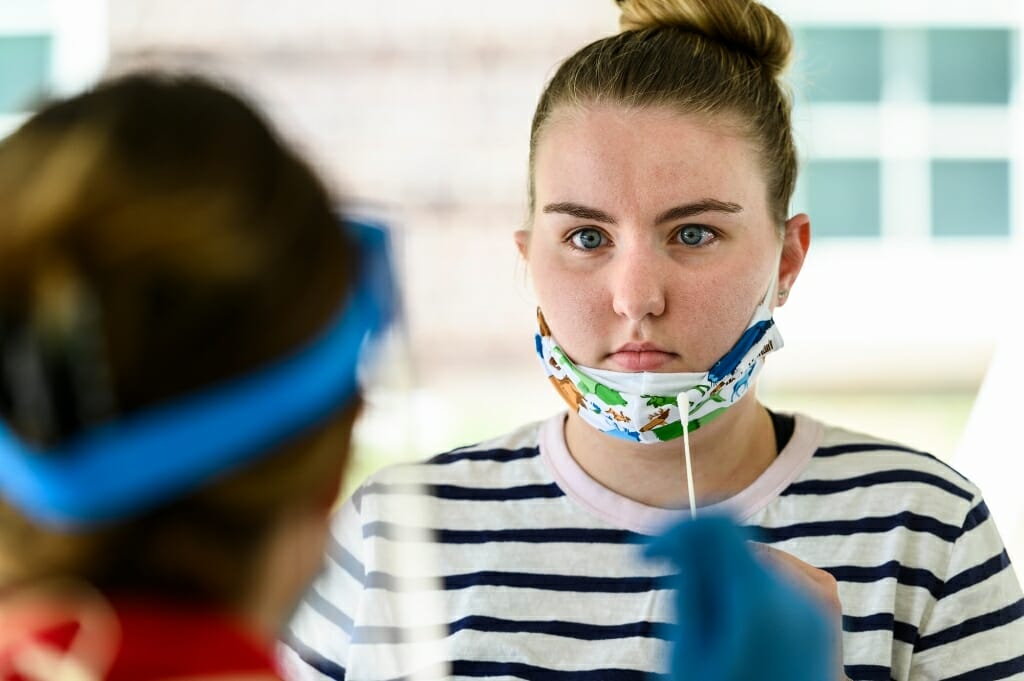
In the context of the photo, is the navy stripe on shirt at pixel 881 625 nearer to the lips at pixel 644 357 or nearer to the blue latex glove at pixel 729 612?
the lips at pixel 644 357

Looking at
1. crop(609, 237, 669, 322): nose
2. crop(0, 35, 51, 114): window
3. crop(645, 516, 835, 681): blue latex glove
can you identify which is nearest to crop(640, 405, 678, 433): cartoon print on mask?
crop(609, 237, 669, 322): nose

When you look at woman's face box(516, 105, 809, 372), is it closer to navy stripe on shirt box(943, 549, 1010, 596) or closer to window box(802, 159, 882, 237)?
navy stripe on shirt box(943, 549, 1010, 596)

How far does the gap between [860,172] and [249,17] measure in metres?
2.89

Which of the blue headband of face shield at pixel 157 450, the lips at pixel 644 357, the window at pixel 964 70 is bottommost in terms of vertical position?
the window at pixel 964 70

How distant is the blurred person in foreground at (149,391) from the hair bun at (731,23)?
0.93 m

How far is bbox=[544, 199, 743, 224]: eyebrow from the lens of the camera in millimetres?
1417

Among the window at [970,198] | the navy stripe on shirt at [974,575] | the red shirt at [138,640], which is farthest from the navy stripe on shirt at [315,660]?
the window at [970,198]

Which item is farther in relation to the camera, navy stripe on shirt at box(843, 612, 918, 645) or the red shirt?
navy stripe on shirt at box(843, 612, 918, 645)

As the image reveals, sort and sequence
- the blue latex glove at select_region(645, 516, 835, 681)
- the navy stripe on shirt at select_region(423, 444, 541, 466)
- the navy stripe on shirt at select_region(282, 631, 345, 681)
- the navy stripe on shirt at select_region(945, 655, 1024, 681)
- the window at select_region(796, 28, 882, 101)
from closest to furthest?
the blue latex glove at select_region(645, 516, 835, 681), the navy stripe on shirt at select_region(945, 655, 1024, 681), the navy stripe on shirt at select_region(282, 631, 345, 681), the navy stripe on shirt at select_region(423, 444, 541, 466), the window at select_region(796, 28, 882, 101)

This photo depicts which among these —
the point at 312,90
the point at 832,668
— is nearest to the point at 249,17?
the point at 312,90

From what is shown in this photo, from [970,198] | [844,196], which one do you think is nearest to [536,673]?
[844,196]

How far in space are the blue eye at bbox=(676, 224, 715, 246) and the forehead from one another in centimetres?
4

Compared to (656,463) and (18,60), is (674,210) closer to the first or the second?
(656,463)

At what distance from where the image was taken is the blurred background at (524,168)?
1793 mm
